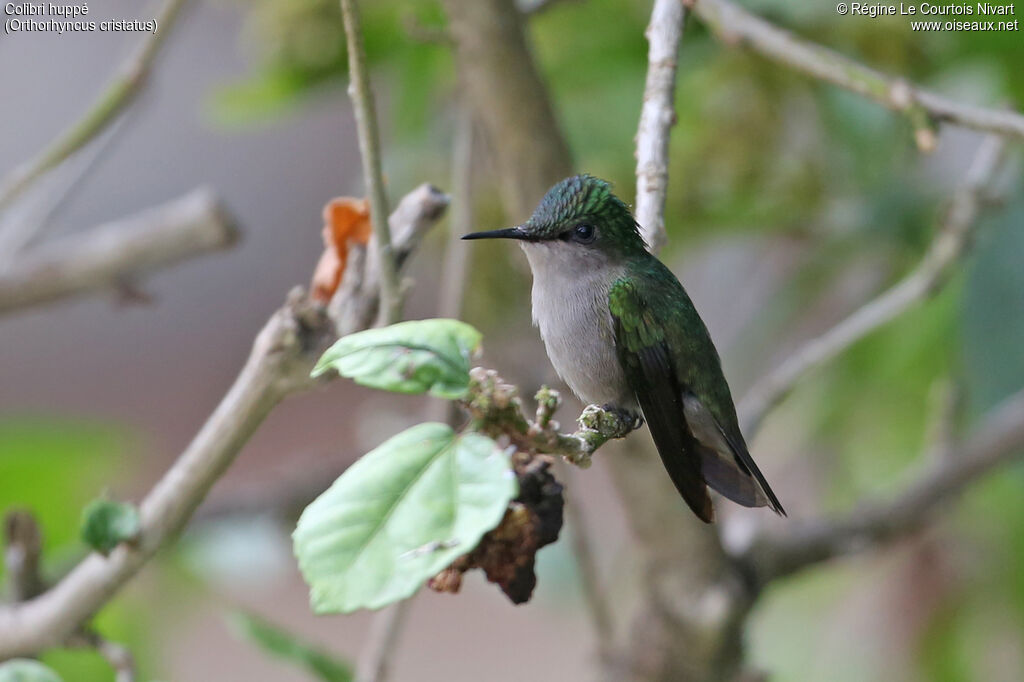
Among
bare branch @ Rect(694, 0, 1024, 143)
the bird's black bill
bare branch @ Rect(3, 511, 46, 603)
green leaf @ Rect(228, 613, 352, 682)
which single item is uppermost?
bare branch @ Rect(694, 0, 1024, 143)

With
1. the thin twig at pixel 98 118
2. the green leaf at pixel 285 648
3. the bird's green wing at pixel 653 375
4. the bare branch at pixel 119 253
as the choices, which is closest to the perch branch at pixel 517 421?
the bird's green wing at pixel 653 375

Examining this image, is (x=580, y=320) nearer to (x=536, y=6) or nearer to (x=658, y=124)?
(x=658, y=124)

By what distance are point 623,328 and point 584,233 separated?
5.1 inches

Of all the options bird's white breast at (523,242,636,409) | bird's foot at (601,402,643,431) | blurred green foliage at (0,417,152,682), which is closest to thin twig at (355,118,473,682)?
bird's white breast at (523,242,636,409)

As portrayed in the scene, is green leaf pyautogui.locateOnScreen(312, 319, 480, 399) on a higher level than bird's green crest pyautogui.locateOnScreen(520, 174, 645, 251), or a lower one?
higher

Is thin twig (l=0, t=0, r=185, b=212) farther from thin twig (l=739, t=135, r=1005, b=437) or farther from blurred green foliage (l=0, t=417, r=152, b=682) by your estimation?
thin twig (l=739, t=135, r=1005, b=437)

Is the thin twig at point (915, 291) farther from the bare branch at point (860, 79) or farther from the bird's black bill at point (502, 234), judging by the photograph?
the bird's black bill at point (502, 234)

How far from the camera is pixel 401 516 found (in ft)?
1.74

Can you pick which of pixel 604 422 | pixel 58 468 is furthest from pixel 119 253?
pixel 604 422

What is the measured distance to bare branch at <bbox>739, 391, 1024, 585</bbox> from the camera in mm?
1535

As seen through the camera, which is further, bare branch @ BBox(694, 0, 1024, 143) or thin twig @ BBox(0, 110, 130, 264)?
thin twig @ BBox(0, 110, 130, 264)

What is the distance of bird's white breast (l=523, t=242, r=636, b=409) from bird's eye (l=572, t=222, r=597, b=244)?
13 mm

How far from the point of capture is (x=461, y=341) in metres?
0.57

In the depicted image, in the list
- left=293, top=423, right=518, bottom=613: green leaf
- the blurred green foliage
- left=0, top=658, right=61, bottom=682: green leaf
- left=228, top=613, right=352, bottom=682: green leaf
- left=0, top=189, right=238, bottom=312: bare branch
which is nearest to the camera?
left=293, top=423, right=518, bottom=613: green leaf
